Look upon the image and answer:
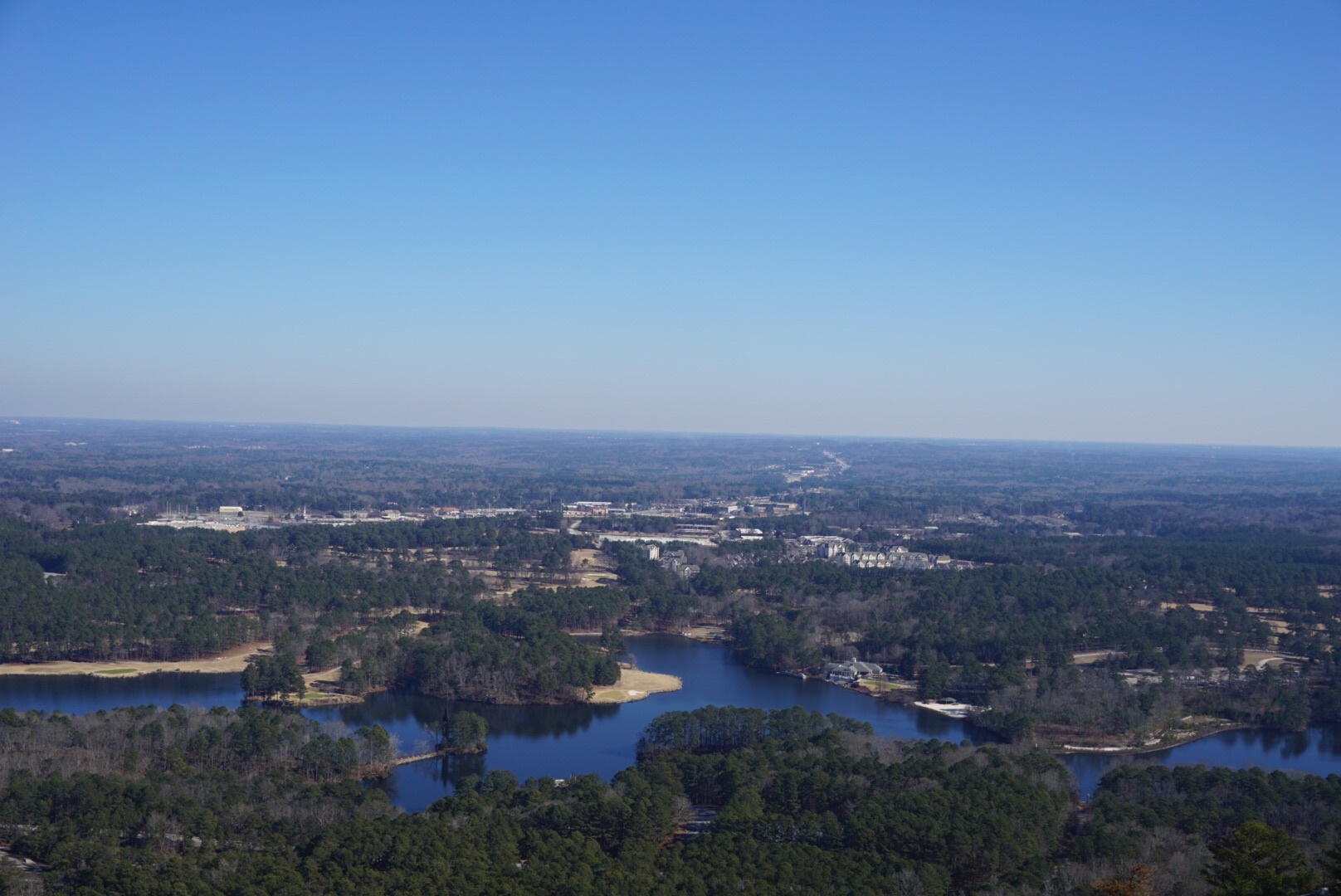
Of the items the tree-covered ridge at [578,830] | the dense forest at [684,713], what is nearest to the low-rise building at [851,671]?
the dense forest at [684,713]

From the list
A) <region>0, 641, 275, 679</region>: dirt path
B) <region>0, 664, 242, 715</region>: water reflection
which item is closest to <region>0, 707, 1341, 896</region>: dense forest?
<region>0, 664, 242, 715</region>: water reflection

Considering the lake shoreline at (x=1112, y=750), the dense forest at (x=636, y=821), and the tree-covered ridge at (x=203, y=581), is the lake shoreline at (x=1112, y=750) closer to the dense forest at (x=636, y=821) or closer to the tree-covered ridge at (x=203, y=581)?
the dense forest at (x=636, y=821)

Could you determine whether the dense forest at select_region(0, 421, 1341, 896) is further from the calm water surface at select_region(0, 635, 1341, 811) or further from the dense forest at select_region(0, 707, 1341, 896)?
the calm water surface at select_region(0, 635, 1341, 811)

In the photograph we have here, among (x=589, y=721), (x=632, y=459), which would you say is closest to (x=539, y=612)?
(x=589, y=721)

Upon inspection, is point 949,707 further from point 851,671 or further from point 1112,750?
point 1112,750

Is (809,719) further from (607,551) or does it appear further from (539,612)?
(607,551)
